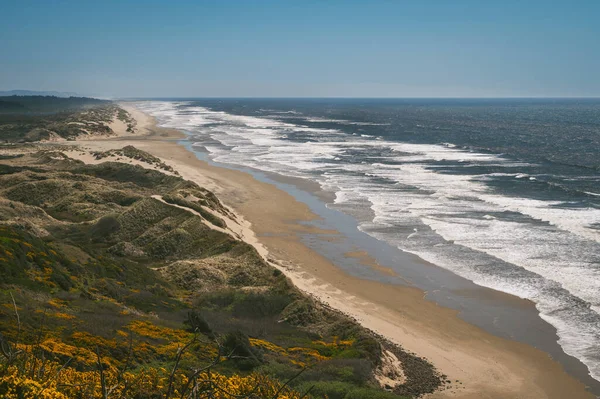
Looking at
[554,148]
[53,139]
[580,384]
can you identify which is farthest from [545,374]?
[53,139]

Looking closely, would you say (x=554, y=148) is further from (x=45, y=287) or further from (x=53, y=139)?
(x=45, y=287)

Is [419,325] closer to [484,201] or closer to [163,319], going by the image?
[163,319]

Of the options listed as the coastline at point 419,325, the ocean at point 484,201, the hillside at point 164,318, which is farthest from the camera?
the ocean at point 484,201

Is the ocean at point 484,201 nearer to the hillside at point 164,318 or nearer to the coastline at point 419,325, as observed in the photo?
the coastline at point 419,325

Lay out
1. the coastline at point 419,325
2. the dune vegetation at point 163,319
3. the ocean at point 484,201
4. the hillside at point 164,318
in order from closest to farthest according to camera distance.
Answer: the dune vegetation at point 163,319 → the hillside at point 164,318 → the coastline at point 419,325 → the ocean at point 484,201

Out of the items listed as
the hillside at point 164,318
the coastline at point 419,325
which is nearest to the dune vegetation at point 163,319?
the hillside at point 164,318

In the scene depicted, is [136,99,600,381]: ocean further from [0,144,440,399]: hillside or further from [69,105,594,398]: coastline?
[0,144,440,399]: hillside

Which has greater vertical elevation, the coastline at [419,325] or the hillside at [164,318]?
the hillside at [164,318]

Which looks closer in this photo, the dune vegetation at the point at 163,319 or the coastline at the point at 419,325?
the dune vegetation at the point at 163,319
